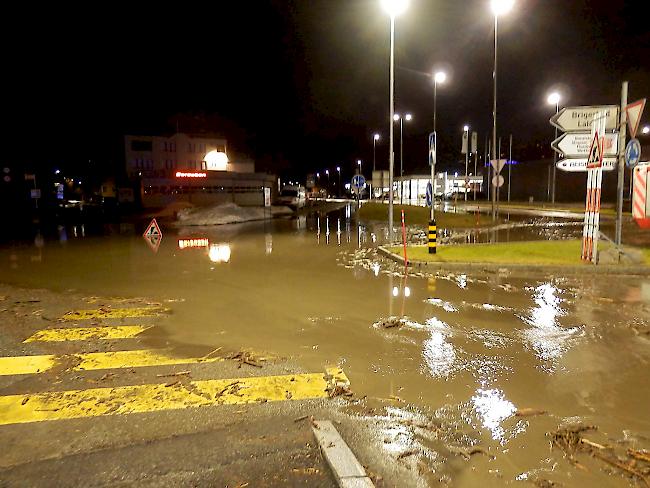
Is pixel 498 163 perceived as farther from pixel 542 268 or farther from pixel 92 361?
pixel 92 361

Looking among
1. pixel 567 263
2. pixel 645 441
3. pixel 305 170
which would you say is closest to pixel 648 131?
pixel 567 263

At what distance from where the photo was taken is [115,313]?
8.81 metres

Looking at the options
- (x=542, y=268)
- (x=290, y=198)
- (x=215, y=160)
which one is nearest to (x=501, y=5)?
(x=542, y=268)

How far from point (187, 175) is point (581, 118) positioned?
39643mm

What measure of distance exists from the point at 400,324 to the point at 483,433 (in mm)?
3495

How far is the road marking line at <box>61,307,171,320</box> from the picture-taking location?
8.53m

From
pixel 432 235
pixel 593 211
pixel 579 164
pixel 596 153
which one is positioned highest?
pixel 596 153

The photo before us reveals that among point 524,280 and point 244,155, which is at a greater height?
point 244,155

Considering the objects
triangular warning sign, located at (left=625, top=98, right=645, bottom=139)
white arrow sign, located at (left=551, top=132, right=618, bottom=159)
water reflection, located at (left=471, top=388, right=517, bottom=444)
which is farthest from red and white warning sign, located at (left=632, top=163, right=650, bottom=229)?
water reflection, located at (left=471, top=388, right=517, bottom=444)

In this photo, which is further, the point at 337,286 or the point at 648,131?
the point at 648,131

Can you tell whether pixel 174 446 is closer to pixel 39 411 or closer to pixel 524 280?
pixel 39 411

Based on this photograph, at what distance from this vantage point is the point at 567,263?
13.2 metres

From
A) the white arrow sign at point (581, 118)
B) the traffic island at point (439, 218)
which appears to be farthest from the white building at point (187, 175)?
the white arrow sign at point (581, 118)

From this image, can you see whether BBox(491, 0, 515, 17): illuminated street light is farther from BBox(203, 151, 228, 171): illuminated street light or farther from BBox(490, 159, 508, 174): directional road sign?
BBox(203, 151, 228, 171): illuminated street light
